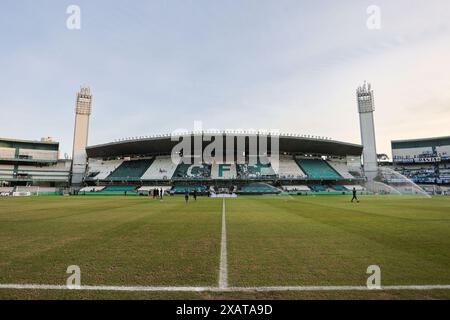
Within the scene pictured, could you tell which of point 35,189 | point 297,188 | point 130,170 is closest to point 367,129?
point 297,188

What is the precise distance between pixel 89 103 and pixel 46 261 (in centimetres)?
8214

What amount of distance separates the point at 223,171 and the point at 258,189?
1039 centimetres

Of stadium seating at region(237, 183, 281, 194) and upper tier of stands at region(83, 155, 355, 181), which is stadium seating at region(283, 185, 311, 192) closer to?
upper tier of stands at region(83, 155, 355, 181)

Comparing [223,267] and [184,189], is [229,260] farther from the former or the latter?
[184,189]

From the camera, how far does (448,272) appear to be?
4457mm

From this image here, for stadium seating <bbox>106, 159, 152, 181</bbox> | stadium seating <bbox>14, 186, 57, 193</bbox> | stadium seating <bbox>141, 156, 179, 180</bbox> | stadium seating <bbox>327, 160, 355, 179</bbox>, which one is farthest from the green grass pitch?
stadium seating <bbox>14, 186, 57, 193</bbox>

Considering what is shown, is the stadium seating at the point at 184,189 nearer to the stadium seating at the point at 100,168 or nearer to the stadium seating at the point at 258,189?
the stadium seating at the point at 258,189

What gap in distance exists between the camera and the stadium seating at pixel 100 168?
2701 inches

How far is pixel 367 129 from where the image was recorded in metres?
70.2

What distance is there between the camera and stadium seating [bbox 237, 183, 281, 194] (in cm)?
5703

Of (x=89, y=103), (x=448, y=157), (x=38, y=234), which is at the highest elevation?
(x=89, y=103)

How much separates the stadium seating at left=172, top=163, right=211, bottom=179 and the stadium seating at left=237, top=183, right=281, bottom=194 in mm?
9560
